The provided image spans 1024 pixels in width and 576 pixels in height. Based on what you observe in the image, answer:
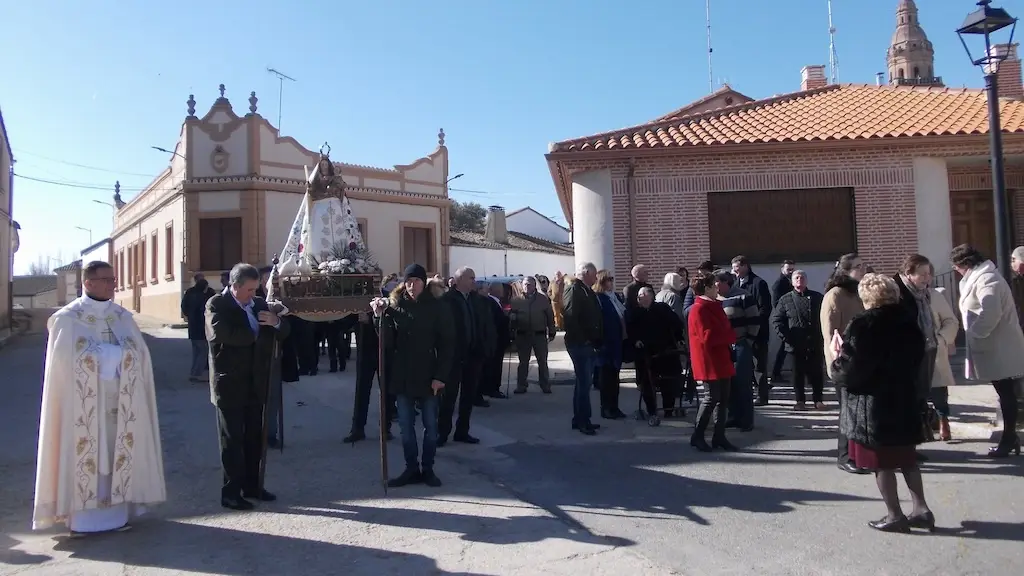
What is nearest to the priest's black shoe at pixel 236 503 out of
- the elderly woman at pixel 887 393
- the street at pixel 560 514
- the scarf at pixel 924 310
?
the street at pixel 560 514

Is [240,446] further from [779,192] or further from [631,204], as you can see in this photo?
[779,192]

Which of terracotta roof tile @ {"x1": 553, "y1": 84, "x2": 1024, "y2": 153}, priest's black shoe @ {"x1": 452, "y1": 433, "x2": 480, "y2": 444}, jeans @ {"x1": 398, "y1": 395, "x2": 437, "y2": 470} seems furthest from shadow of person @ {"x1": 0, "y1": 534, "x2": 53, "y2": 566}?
terracotta roof tile @ {"x1": 553, "y1": 84, "x2": 1024, "y2": 153}

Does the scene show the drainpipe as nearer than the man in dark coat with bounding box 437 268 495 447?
No

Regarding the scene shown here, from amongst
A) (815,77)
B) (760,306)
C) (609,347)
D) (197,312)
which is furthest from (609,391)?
(815,77)

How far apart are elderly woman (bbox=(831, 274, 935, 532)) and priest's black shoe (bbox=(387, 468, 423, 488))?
3158 mm

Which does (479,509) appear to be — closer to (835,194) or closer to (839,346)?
(839,346)

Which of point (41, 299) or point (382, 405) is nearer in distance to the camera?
point (382, 405)

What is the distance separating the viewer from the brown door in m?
13.9

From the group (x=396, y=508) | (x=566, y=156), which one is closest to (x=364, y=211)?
(x=566, y=156)

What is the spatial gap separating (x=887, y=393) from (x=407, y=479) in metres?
3.45

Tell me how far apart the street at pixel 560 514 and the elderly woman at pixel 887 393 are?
26 centimetres

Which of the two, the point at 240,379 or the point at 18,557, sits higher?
the point at 240,379

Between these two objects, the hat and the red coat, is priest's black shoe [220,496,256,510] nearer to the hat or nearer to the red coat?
the hat

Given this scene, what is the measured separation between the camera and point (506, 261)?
117ft
